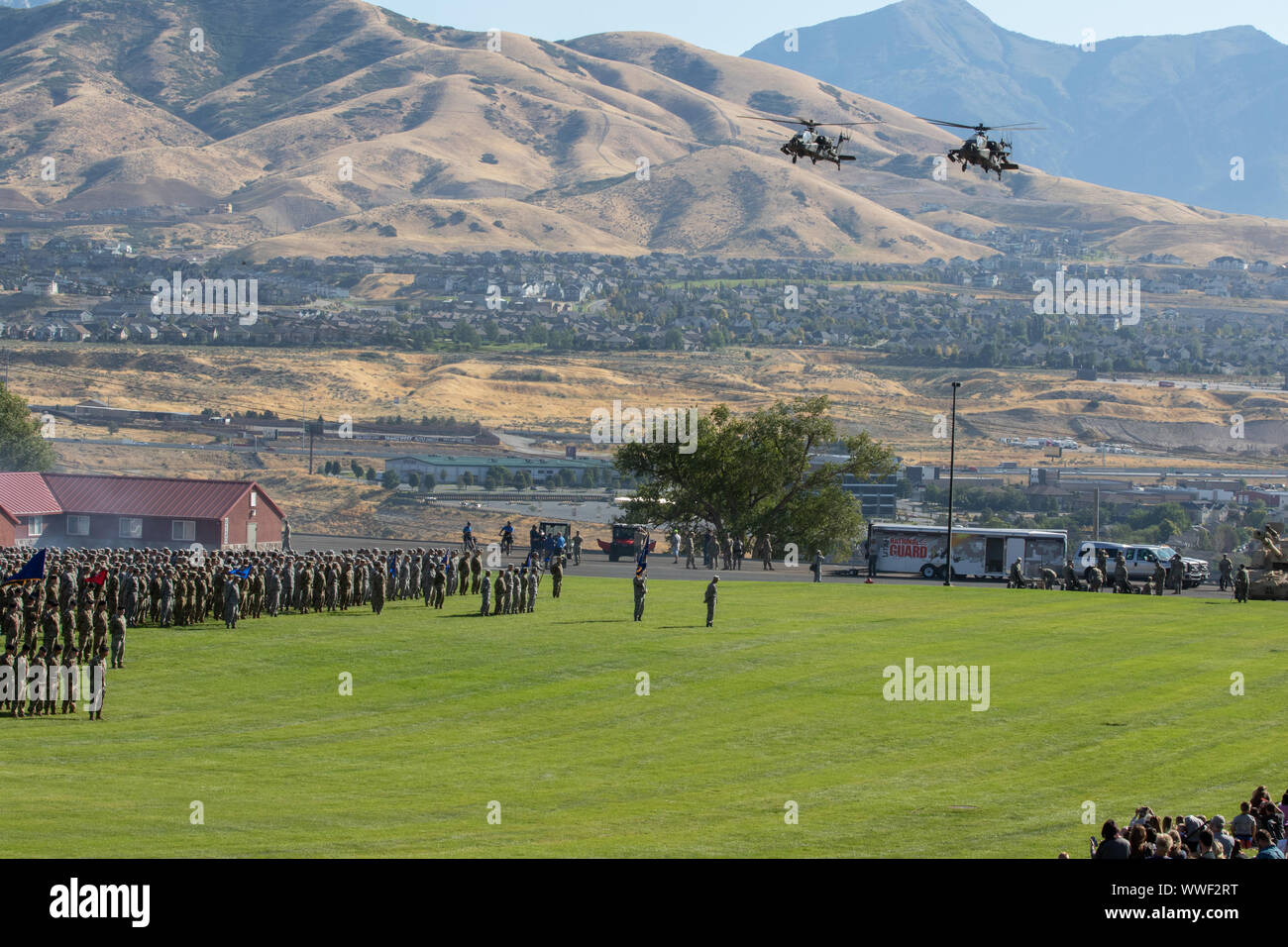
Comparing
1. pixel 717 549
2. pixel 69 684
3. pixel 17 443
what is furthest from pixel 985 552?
pixel 17 443

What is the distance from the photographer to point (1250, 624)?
47.7 m

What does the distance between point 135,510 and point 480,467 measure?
72443 mm

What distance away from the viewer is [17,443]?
98.6m

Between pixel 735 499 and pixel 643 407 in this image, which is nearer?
pixel 735 499

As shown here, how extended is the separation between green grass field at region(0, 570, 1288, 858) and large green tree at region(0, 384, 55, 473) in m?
60.4

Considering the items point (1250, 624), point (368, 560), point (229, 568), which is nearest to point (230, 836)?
point (229, 568)

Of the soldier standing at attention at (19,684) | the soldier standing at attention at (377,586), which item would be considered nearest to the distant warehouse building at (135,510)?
the soldier standing at attention at (377,586)

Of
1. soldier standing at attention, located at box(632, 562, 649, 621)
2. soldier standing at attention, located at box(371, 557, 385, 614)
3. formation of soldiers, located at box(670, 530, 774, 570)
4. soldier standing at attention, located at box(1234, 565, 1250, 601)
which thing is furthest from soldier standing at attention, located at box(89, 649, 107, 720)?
formation of soldiers, located at box(670, 530, 774, 570)

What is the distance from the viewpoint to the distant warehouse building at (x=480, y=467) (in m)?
144

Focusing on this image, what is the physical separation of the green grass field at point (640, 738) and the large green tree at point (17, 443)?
60406 millimetres

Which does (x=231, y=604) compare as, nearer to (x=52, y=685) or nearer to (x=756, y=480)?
(x=52, y=685)

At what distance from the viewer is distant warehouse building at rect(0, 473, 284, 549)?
244 ft

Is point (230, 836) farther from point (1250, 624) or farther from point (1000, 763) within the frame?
point (1250, 624)
